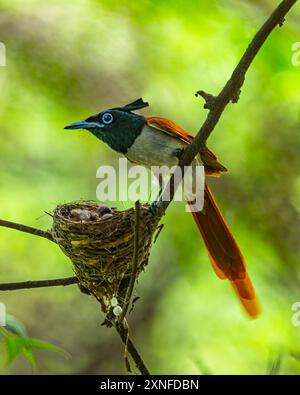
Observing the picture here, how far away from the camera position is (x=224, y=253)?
160 inches

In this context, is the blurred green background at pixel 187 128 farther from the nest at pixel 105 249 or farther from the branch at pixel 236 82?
the branch at pixel 236 82

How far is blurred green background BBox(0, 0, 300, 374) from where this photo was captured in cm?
488

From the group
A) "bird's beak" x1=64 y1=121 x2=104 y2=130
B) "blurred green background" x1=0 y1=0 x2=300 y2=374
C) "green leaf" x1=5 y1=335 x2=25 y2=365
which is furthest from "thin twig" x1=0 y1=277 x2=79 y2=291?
"blurred green background" x1=0 y1=0 x2=300 y2=374

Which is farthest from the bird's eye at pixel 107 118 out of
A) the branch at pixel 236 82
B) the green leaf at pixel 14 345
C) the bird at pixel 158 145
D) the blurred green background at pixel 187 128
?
the green leaf at pixel 14 345

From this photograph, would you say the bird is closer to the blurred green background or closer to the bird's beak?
the bird's beak

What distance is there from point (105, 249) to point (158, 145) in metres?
0.73

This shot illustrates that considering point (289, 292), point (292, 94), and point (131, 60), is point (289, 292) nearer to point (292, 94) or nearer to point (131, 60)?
point (292, 94)

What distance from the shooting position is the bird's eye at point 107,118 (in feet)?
13.0

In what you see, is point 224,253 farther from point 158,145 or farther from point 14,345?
point 14,345

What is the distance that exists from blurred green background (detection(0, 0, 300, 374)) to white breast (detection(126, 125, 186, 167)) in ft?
2.60

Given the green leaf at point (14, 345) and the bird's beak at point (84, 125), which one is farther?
the bird's beak at point (84, 125)

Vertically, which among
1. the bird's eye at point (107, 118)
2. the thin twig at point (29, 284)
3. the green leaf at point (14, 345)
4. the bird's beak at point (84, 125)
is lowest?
the green leaf at point (14, 345)

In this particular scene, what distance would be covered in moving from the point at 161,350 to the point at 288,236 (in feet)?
4.32

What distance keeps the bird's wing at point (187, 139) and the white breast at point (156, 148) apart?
38 millimetres
